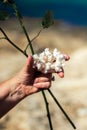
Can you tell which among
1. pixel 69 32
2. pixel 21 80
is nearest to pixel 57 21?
pixel 69 32

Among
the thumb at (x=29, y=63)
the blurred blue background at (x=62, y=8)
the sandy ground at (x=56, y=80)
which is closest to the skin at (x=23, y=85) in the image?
the thumb at (x=29, y=63)

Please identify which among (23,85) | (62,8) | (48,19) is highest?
(62,8)

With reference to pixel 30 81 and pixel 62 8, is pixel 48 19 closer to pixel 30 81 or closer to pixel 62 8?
pixel 30 81

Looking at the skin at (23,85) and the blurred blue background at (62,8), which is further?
the blurred blue background at (62,8)

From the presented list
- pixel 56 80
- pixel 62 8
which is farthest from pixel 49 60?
pixel 62 8

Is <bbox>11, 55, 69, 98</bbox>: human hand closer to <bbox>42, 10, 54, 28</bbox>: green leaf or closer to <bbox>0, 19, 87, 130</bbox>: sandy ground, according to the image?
<bbox>42, 10, 54, 28</bbox>: green leaf

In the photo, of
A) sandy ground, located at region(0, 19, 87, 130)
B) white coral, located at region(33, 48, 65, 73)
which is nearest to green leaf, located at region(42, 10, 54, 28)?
white coral, located at region(33, 48, 65, 73)

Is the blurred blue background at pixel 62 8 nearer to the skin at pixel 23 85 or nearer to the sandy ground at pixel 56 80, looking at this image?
the sandy ground at pixel 56 80
